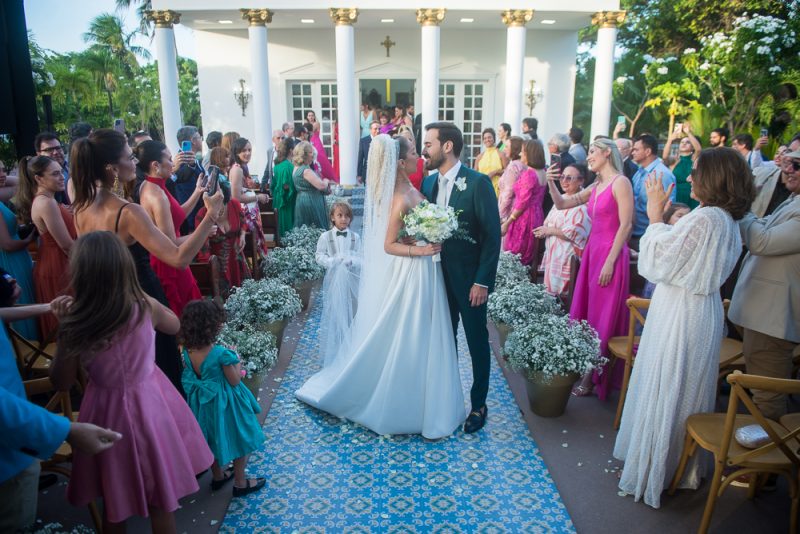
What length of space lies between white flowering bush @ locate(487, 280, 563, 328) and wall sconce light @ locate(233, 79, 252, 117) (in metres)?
13.6

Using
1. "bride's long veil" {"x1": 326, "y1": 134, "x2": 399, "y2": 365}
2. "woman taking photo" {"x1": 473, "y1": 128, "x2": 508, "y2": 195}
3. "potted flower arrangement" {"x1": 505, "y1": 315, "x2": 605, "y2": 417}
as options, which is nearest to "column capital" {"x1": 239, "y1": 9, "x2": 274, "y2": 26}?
"woman taking photo" {"x1": 473, "y1": 128, "x2": 508, "y2": 195}

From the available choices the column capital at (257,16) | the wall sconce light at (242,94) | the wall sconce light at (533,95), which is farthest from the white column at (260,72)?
the wall sconce light at (533,95)

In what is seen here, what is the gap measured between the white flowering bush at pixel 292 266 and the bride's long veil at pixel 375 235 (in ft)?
6.89

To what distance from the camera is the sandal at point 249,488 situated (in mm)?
3510

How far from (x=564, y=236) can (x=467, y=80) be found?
13.2 m

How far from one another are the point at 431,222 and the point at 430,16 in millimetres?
12047

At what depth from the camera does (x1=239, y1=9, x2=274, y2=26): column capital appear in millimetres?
13898

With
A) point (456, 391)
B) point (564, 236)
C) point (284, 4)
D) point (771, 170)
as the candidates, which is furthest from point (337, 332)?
point (284, 4)

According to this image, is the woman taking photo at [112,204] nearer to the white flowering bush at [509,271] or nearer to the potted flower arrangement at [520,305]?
the potted flower arrangement at [520,305]

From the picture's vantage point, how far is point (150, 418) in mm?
2549

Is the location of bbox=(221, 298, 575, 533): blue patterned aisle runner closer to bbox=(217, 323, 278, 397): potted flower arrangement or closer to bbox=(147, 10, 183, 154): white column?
bbox=(217, 323, 278, 397): potted flower arrangement

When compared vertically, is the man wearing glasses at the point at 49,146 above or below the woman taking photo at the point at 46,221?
above

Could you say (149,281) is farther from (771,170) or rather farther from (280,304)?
(771,170)

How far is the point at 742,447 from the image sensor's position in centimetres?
291
